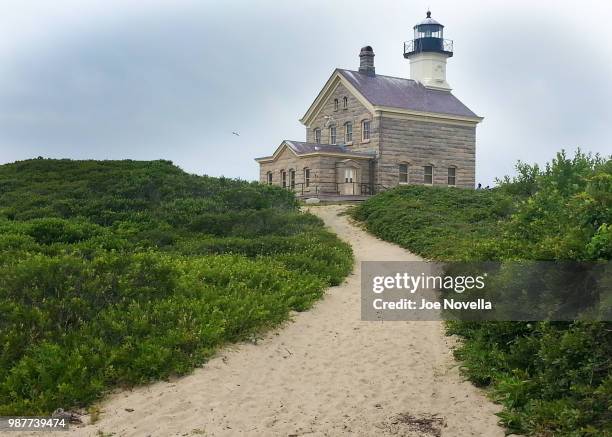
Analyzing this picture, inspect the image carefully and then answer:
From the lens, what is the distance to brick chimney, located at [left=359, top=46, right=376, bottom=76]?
41.5 metres

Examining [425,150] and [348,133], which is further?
[348,133]

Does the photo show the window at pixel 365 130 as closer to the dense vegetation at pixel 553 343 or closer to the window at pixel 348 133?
the window at pixel 348 133

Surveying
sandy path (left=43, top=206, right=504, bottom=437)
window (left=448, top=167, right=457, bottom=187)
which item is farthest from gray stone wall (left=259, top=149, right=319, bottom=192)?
sandy path (left=43, top=206, right=504, bottom=437)

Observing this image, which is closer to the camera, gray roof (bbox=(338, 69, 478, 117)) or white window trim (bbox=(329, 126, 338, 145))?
gray roof (bbox=(338, 69, 478, 117))

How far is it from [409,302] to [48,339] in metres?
8.16

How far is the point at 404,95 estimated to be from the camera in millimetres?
40531

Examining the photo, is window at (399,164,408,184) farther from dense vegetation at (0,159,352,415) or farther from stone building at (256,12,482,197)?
dense vegetation at (0,159,352,415)

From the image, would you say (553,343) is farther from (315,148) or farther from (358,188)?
(315,148)

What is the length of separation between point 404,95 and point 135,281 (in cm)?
3020

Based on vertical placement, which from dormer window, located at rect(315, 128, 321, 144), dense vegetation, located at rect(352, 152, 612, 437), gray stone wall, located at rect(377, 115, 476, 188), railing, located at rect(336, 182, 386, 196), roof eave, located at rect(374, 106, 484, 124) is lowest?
dense vegetation, located at rect(352, 152, 612, 437)

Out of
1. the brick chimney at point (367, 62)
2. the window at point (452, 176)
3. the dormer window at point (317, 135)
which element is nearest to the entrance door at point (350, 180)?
the dormer window at point (317, 135)

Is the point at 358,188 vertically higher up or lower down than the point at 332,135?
lower down

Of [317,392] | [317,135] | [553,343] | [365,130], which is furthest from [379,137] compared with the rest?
[553,343]

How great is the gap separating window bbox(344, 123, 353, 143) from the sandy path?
2760cm
